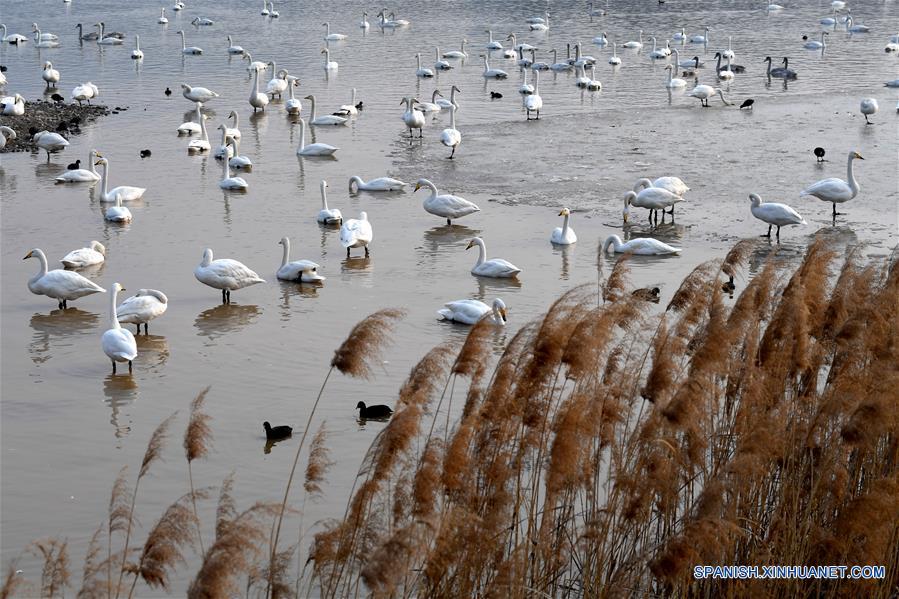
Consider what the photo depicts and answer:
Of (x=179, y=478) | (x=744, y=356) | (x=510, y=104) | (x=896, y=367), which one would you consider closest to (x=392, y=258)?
(x=179, y=478)

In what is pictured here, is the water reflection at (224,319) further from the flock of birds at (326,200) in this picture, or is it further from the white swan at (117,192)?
the white swan at (117,192)

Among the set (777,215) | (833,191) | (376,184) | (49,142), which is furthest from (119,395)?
(49,142)

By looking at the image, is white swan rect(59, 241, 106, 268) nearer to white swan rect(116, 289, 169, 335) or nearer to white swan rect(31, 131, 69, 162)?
white swan rect(116, 289, 169, 335)

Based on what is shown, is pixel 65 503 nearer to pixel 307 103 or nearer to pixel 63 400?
pixel 63 400

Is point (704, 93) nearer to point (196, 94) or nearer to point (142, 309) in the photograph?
point (196, 94)

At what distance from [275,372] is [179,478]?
7.83ft

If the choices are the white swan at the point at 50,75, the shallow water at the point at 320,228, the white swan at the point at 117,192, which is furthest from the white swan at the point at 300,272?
the white swan at the point at 50,75

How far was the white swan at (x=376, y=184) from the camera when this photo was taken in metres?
18.5

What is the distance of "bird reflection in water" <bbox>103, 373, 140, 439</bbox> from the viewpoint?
375 inches

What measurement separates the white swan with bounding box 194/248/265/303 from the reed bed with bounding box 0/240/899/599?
674 centimetres

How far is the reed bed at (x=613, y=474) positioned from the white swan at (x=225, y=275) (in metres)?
6.74

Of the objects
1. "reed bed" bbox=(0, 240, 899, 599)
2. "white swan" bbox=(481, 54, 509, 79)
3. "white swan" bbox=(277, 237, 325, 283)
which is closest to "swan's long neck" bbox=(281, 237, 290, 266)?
"white swan" bbox=(277, 237, 325, 283)

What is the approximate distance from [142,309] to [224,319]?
3.24 ft

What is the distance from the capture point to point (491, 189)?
18.8m
